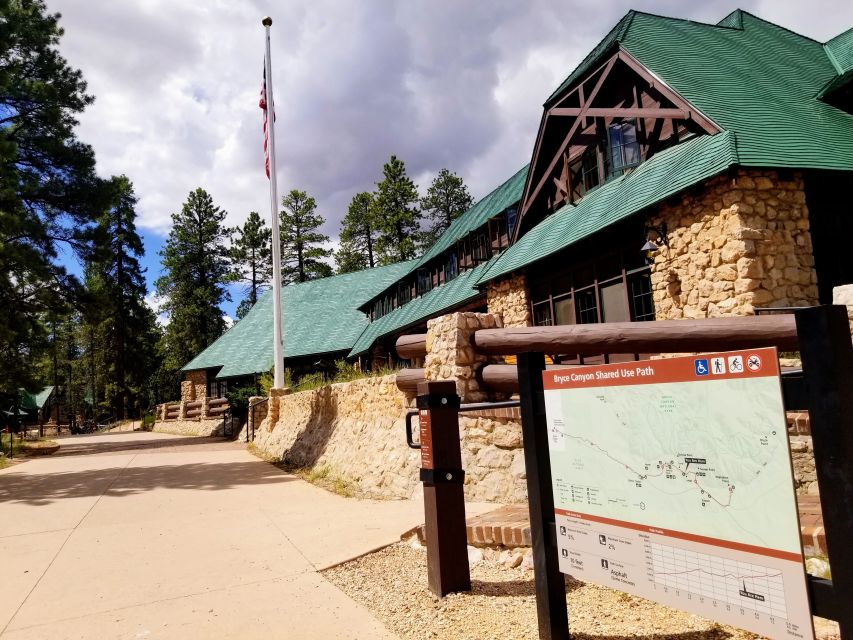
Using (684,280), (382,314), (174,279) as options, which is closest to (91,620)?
(684,280)

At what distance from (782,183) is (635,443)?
26.3 feet

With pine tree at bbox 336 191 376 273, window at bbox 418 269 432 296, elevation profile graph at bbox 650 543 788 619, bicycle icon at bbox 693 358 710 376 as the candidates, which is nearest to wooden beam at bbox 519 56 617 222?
window at bbox 418 269 432 296

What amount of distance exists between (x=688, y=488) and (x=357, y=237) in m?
49.6

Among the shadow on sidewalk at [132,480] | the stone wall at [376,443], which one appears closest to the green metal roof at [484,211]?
the stone wall at [376,443]

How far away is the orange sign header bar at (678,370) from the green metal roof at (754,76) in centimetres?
689

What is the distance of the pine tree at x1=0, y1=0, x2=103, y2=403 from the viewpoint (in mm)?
17438

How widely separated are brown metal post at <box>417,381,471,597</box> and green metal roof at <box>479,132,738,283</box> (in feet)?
20.8

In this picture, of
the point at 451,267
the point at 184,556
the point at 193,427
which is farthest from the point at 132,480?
the point at 193,427

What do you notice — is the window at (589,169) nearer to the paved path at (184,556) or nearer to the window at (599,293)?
the window at (599,293)

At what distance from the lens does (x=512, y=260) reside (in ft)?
45.8

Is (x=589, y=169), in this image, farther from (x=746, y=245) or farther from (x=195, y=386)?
(x=195, y=386)

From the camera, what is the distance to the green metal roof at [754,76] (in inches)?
349

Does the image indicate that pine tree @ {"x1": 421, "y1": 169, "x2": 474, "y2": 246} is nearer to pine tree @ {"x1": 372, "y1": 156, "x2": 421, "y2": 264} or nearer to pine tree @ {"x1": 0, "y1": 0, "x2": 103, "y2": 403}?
pine tree @ {"x1": 372, "y1": 156, "x2": 421, "y2": 264}

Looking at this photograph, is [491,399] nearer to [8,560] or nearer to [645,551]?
[645,551]
